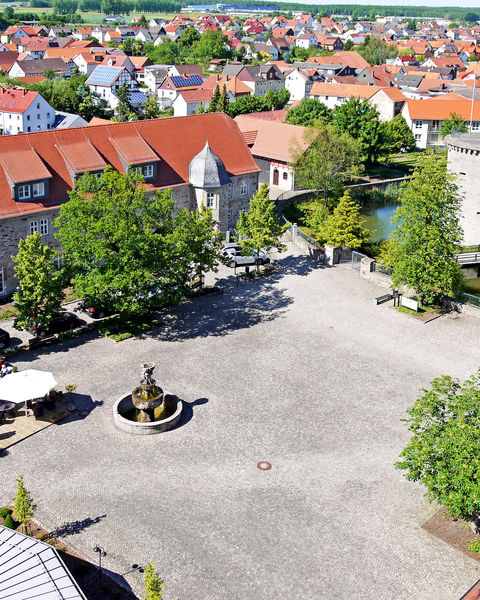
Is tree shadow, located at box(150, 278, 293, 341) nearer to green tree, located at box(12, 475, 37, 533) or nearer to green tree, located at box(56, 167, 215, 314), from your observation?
green tree, located at box(56, 167, 215, 314)

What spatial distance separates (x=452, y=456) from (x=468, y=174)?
39.4m

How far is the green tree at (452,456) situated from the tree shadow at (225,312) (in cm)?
1648

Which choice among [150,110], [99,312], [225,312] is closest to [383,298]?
[225,312]

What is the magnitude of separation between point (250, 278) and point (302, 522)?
24.0 metres

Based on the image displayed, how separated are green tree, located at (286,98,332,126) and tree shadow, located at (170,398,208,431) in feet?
207

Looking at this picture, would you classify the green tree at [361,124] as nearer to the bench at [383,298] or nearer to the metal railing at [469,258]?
the metal railing at [469,258]

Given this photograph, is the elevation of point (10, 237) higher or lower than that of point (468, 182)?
lower

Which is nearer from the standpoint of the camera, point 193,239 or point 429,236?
point 193,239

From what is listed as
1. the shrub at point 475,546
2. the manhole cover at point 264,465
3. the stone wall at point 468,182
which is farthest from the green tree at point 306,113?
the shrub at point 475,546

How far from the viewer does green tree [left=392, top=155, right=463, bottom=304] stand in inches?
1577

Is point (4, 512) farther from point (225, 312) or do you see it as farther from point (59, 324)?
point (225, 312)

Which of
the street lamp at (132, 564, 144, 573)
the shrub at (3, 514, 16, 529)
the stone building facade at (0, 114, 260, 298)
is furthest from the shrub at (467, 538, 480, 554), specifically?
the stone building facade at (0, 114, 260, 298)

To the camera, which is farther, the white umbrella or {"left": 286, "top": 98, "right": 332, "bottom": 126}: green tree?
{"left": 286, "top": 98, "right": 332, "bottom": 126}: green tree

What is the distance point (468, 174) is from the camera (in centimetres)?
5578
